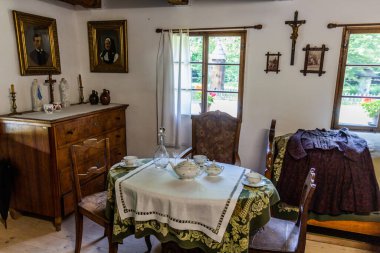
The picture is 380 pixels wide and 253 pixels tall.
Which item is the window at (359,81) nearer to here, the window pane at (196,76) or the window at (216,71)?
the window at (216,71)

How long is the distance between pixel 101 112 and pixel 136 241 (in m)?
1.41

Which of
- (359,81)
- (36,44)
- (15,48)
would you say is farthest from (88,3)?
(359,81)

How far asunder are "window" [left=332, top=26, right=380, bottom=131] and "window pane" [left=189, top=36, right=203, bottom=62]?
1474mm

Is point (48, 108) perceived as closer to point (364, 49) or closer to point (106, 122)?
point (106, 122)

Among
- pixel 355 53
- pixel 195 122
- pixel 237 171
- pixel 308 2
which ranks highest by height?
pixel 308 2

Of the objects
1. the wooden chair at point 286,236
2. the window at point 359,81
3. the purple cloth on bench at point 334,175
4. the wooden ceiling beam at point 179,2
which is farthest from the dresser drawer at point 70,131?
the window at point 359,81

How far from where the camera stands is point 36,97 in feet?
9.21

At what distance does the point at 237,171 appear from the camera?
1.92 meters

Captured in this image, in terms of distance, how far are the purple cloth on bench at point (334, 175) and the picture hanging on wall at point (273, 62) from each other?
34.4 inches

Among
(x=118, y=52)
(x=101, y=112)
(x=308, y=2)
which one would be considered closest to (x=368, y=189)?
(x=308, y=2)

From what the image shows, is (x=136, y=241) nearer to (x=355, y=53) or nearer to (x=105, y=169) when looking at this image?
(x=105, y=169)

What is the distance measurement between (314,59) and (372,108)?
775mm

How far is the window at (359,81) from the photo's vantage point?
2707 mm

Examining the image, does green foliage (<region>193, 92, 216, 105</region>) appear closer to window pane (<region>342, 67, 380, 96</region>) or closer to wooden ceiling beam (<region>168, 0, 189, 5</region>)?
wooden ceiling beam (<region>168, 0, 189, 5</region>)
